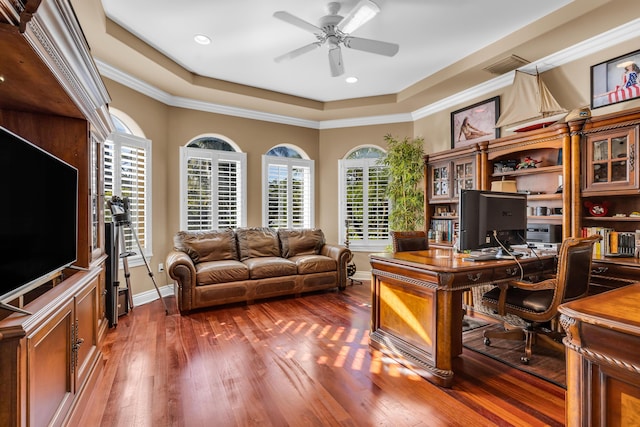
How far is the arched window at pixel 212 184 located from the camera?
5.14 m

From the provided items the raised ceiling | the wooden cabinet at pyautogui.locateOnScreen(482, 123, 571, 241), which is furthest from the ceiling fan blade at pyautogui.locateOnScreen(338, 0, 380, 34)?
the wooden cabinet at pyautogui.locateOnScreen(482, 123, 571, 241)

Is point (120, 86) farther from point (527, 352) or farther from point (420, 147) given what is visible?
point (527, 352)

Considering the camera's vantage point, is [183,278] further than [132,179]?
No

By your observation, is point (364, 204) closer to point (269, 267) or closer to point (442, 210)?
point (442, 210)

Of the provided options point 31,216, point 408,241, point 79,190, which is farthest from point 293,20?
point 408,241

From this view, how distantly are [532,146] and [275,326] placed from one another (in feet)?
11.6

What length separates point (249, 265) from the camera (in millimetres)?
4594

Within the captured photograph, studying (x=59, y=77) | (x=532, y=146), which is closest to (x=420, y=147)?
(x=532, y=146)

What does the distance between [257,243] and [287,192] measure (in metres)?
1.32

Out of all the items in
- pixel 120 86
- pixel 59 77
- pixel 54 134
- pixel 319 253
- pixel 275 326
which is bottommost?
pixel 275 326

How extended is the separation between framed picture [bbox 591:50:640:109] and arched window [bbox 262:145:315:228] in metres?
4.29

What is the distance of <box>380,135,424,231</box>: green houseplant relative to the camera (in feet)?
17.5

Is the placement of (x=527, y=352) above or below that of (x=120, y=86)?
below

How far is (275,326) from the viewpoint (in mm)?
3645
